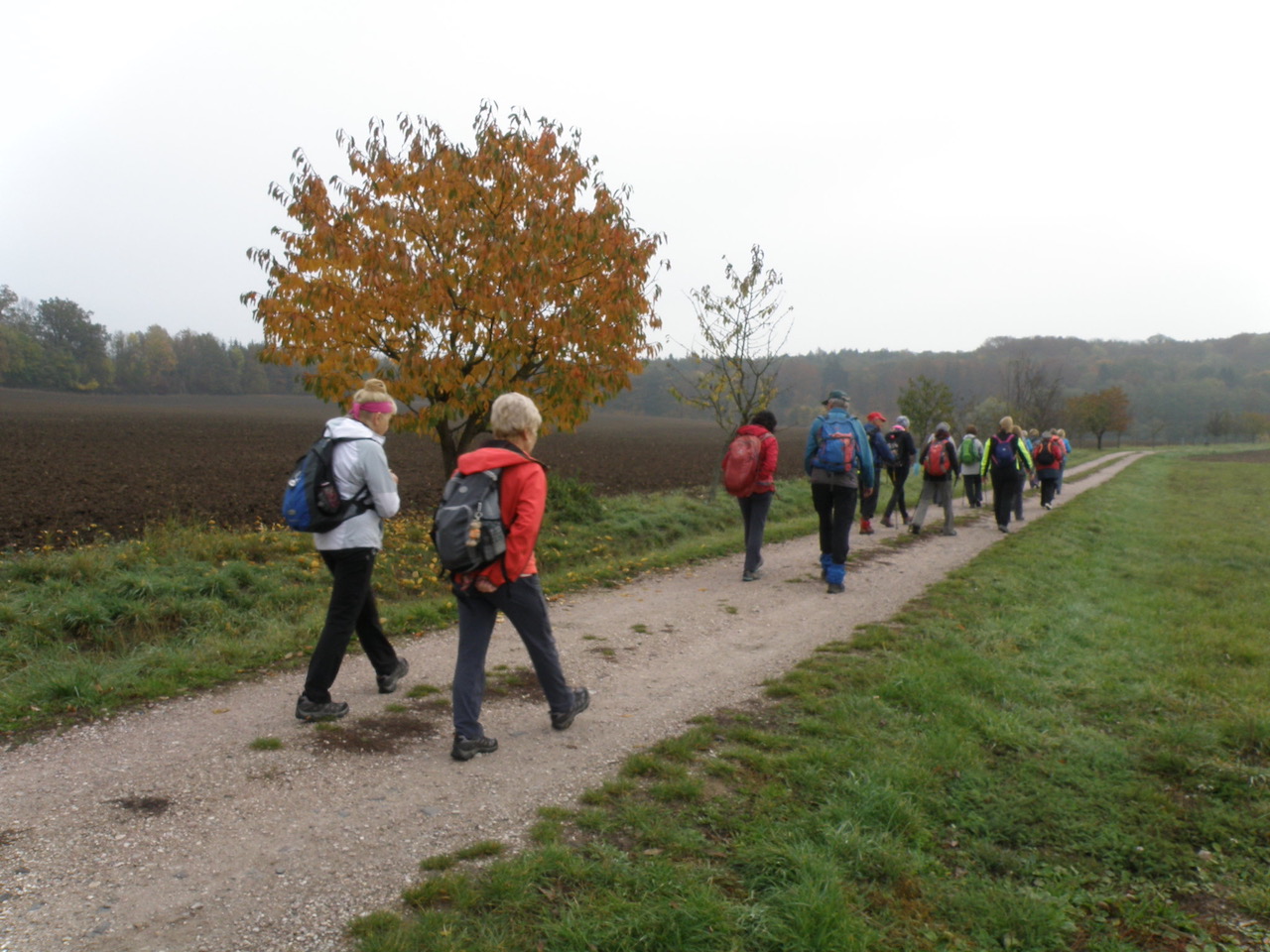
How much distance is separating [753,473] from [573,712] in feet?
15.5

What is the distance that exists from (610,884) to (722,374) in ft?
50.3

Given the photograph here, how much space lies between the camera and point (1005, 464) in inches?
534

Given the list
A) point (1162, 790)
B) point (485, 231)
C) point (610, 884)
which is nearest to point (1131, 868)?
point (1162, 790)

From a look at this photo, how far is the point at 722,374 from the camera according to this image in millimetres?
17766

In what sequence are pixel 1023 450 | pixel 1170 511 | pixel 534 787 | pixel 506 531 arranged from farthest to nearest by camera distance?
pixel 1170 511
pixel 1023 450
pixel 506 531
pixel 534 787

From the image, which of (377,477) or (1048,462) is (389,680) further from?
(1048,462)

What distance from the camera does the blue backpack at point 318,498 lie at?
4422 millimetres

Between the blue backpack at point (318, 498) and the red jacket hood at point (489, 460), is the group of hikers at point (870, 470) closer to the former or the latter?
the red jacket hood at point (489, 460)

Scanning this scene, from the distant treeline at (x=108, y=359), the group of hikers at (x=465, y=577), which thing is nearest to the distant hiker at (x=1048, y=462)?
the group of hikers at (x=465, y=577)

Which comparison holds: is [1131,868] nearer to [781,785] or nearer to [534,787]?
[781,785]

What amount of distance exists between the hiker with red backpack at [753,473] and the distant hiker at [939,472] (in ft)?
15.5


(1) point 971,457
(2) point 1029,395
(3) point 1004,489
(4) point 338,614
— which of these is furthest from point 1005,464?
(2) point 1029,395

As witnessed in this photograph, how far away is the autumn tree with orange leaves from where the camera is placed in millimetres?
10547

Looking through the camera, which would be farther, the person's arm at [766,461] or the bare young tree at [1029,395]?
the bare young tree at [1029,395]
